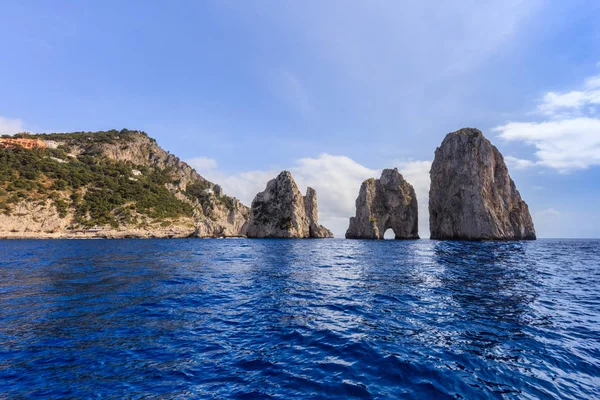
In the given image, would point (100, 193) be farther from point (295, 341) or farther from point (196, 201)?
point (295, 341)

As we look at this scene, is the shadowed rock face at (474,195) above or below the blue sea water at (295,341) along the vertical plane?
above

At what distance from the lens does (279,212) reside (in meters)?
126

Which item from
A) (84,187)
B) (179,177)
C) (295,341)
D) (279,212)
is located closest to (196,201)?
(179,177)

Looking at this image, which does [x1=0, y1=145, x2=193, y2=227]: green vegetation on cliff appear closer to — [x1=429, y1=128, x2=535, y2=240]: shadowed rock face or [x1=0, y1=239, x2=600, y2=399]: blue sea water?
[x1=0, y1=239, x2=600, y2=399]: blue sea water

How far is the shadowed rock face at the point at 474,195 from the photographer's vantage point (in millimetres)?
92644

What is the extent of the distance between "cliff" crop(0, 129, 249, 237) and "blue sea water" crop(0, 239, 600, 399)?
10405 cm

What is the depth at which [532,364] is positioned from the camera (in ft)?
26.5

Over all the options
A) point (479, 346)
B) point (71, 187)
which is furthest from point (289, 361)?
point (71, 187)

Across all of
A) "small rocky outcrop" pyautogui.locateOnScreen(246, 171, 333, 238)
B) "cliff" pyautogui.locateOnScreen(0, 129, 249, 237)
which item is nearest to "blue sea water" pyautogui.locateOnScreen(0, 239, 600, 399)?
"cliff" pyautogui.locateOnScreen(0, 129, 249, 237)

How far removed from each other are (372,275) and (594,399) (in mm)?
17221

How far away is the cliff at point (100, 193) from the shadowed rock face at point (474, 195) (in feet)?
297

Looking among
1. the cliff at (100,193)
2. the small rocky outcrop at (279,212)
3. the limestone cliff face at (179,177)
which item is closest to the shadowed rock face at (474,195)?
the small rocky outcrop at (279,212)

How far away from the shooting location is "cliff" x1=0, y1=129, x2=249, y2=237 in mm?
96312

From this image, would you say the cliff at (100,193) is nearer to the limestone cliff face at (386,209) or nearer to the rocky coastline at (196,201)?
the rocky coastline at (196,201)
